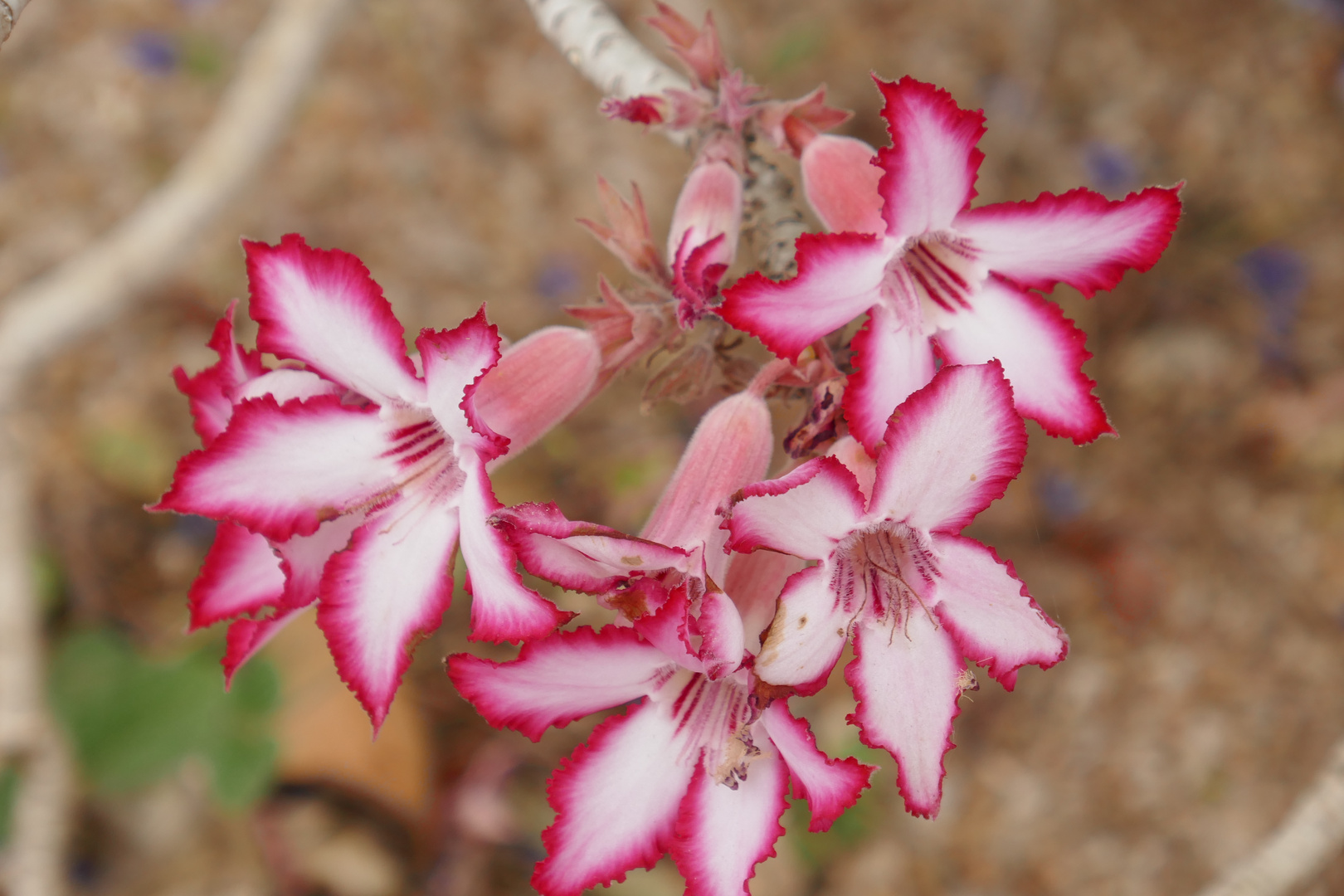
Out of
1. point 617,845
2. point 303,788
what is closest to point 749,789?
point 617,845

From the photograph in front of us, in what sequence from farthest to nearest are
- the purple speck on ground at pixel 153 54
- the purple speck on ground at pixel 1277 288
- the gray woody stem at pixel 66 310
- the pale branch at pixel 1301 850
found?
the purple speck on ground at pixel 153 54 < the purple speck on ground at pixel 1277 288 < the gray woody stem at pixel 66 310 < the pale branch at pixel 1301 850

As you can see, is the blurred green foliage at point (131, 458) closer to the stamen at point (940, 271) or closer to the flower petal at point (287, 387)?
the flower petal at point (287, 387)

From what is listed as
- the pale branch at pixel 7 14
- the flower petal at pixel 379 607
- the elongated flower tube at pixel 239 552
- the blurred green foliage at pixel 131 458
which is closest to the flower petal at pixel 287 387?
the elongated flower tube at pixel 239 552

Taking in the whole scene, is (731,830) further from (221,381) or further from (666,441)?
(666,441)

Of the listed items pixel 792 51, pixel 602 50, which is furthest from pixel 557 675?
pixel 792 51

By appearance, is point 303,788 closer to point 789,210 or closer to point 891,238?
point 789,210
